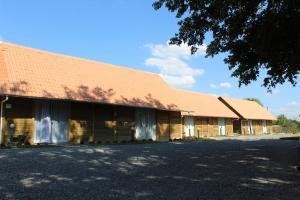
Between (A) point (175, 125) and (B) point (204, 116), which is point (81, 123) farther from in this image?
(B) point (204, 116)

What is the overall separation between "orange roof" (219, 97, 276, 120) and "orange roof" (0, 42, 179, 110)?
63.8 ft

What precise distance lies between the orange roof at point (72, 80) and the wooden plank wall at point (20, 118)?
0.94 metres

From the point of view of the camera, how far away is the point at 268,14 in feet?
38.3

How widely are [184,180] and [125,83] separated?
62.3ft

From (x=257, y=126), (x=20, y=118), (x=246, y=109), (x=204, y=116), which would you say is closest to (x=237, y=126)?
(x=246, y=109)

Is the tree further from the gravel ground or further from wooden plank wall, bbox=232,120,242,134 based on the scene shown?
wooden plank wall, bbox=232,120,242,134

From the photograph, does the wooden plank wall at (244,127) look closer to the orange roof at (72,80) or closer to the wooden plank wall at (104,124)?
the orange roof at (72,80)

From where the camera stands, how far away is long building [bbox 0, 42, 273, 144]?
763 inches

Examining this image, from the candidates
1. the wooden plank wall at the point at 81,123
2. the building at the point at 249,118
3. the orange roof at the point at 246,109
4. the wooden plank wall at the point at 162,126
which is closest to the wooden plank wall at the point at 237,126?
the building at the point at 249,118

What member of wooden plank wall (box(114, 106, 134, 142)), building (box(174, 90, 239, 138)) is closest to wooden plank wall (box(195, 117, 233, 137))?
building (box(174, 90, 239, 138))

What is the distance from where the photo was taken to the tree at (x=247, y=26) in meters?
11.4

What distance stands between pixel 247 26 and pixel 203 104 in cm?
2895

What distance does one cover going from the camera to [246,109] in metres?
51.5

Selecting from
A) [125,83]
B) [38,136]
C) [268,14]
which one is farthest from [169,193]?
[125,83]
